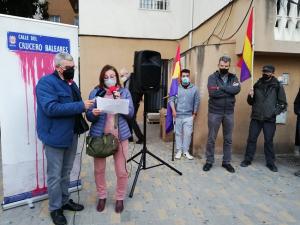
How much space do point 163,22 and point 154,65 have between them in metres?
6.99

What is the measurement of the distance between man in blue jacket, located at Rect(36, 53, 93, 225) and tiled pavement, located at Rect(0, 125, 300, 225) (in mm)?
455

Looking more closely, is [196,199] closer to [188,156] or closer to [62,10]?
[188,156]

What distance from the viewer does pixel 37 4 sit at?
16.4m

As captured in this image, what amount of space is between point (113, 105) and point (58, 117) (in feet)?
2.05

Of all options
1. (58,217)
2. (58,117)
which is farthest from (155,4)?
(58,217)

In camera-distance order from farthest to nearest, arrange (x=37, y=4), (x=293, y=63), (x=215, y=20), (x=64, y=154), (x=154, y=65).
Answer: (x=37, y=4), (x=215, y=20), (x=293, y=63), (x=154, y=65), (x=64, y=154)

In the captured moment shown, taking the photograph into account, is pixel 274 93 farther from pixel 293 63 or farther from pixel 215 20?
pixel 215 20

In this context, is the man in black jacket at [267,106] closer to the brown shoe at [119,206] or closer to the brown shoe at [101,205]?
the brown shoe at [119,206]

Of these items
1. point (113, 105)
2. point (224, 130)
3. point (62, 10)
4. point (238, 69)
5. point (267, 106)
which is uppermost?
point (62, 10)

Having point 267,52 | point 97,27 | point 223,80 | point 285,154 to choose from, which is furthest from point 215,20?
point 97,27

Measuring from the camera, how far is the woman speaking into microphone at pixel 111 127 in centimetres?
374

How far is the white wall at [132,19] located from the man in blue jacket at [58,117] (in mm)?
7279

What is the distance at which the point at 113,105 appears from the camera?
353 cm

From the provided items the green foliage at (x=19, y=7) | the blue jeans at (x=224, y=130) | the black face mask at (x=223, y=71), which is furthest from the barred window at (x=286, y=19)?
the green foliage at (x=19, y=7)
